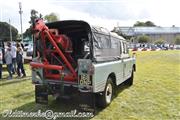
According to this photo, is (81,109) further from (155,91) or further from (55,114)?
(155,91)

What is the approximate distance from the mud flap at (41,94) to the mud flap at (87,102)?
41.3 inches

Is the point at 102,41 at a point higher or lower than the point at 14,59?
higher

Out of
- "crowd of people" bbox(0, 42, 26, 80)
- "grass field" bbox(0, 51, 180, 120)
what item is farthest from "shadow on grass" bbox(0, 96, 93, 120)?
"crowd of people" bbox(0, 42, 26, 80)

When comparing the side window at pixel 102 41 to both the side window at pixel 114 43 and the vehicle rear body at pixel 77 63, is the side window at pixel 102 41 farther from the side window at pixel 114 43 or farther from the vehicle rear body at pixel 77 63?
the side window at pixel 114 43

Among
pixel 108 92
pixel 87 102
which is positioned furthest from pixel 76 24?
pixel 87 102

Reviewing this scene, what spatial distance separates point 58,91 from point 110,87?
5.06 ft

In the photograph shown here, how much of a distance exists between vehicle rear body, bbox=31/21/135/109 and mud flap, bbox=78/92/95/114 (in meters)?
0.10

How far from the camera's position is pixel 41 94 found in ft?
23.6

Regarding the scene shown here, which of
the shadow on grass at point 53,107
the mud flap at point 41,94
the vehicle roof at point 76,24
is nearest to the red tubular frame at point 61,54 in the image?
the vehicle roof at point 76,24

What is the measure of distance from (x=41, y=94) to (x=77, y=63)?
1.30 metres

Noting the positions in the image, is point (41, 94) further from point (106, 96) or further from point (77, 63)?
point (106, 96)

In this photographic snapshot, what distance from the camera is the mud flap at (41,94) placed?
713 cm

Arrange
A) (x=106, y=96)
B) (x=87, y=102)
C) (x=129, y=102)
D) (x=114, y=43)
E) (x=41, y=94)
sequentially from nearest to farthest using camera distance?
1. (x=87, y=102)
2. (x=41, y=94)
3. (x=106, y=96)
4. (x=129, y=102)
5. (x=114, y=43)

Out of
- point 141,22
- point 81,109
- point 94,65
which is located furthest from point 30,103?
point 141,22
